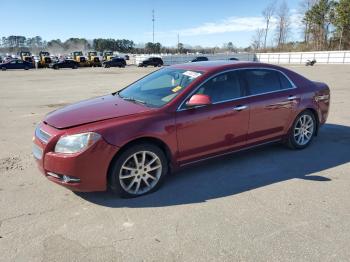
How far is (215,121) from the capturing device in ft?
15.3

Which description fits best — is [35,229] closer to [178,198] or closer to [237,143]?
[178,198]

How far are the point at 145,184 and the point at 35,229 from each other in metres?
1.37

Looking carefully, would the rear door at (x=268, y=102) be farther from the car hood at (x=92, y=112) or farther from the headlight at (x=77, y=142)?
the headlight at (x=77, y=142)

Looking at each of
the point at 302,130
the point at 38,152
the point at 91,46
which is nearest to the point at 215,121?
the point at 302,130

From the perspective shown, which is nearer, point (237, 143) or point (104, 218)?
point (104, 218)

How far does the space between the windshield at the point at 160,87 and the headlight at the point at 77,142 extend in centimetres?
98

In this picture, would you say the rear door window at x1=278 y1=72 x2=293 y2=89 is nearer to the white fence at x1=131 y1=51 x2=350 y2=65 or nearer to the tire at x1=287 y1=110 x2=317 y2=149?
the tire at x1=287 y1=110 x2=317 y2=149

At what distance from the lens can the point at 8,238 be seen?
3340 millimetres

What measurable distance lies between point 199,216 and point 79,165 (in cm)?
142

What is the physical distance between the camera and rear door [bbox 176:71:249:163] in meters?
4.45

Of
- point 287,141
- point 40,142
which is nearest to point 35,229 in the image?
point 40,142

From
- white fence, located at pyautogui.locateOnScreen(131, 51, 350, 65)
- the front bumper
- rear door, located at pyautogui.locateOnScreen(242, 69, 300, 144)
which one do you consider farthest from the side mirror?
white fence, located at pyautogui.locateOnScreen(131, 51, 350, 65)

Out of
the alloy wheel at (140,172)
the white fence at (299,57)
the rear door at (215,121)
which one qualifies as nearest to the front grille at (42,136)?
the alloy wheel at (140,172)

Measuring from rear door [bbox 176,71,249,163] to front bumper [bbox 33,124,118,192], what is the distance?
100 cm
